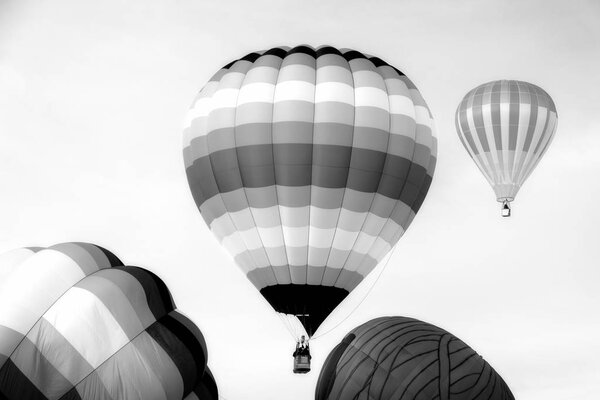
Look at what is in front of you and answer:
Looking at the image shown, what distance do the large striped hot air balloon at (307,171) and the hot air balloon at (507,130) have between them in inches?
237

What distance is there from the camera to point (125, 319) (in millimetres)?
11914

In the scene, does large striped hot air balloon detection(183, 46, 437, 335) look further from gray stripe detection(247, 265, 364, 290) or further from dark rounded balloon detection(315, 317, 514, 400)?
dark rounded balloon detection(315, 317, 514, 400)

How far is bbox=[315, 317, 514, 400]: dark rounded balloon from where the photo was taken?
453 inches

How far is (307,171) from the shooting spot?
48.9 ft

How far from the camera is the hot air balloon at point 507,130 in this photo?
21156mm

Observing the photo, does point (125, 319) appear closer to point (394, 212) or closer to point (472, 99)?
point (394, 212)

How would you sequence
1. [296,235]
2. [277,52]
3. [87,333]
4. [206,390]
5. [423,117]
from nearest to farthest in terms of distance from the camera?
[87,333] < [206,390] < [296,235] < [423,117] < [277,52]

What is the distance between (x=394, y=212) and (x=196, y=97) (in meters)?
3.43

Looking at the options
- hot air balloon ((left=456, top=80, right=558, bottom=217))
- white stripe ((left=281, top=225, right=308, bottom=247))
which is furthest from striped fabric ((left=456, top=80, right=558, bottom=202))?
white stripe ((left=281, top=225, right=308, bottom=247))

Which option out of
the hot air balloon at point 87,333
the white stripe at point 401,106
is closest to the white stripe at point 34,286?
the hot air balloon at point 87,333

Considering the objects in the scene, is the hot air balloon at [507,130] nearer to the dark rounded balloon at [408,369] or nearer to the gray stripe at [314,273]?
the gray stripe at [314,273]

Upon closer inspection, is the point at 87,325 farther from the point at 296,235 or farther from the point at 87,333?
the point at 296,235

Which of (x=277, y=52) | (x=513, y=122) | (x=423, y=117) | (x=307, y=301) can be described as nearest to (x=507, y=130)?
(x=513, y=122)

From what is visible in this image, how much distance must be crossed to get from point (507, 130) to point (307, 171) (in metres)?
7.48
